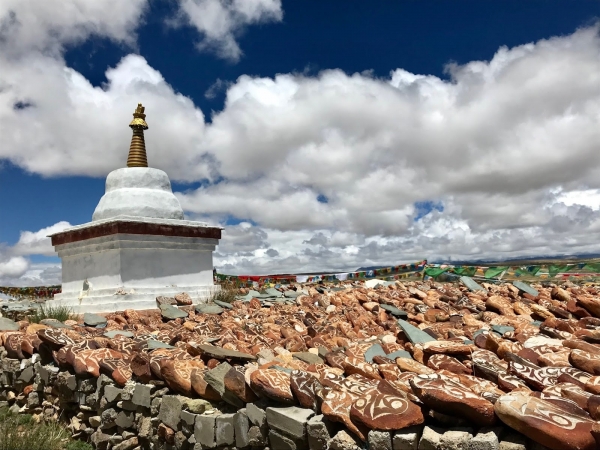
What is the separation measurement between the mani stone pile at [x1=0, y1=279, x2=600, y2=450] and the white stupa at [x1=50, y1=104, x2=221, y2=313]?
1696 millimetres

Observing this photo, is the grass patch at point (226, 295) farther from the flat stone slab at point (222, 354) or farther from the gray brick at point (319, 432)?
the gray brick at point (319, 432)

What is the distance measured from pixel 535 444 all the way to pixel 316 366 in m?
1.95

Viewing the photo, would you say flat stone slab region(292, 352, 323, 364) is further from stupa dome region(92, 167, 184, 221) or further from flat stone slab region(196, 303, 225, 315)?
stupa dome region(92, 167, 184, 221)

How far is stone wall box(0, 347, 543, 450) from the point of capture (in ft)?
7.90

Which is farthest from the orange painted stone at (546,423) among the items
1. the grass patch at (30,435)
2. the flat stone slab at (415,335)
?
the grass patch at (30,435)

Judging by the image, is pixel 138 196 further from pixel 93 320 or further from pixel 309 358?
pixel 309 358

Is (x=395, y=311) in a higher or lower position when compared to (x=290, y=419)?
higher

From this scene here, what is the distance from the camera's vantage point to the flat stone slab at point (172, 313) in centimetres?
815

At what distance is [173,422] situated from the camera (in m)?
3.82

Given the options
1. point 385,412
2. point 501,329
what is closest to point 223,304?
point 501,329

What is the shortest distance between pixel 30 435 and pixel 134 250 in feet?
17.9

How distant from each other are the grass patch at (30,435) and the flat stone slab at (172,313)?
8.83 feet

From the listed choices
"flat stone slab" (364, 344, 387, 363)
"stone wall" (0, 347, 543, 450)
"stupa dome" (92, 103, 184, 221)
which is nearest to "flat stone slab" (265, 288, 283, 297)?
"stupa dome" (92, 103, 184, 221)

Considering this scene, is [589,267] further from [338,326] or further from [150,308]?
[150,308]
